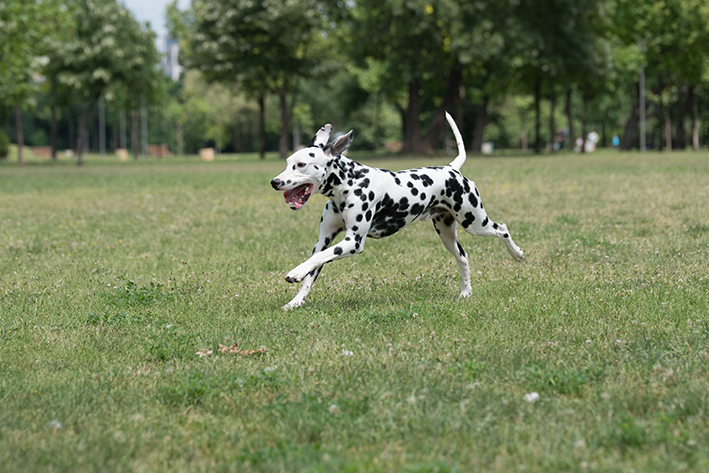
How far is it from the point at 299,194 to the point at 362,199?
62 centimetres

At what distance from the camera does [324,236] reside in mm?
7215

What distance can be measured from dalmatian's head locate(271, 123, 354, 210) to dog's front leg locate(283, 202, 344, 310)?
39 cm

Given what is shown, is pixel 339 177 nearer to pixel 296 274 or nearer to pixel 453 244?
pixel 296 274

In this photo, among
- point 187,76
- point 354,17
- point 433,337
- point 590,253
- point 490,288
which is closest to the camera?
point 433,337

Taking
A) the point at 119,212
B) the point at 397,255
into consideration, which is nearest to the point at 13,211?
the point at 119,212

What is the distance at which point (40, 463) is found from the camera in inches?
154

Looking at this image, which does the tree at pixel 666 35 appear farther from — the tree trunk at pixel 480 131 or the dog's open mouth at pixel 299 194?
the dog's open mouth at pixel 299 194

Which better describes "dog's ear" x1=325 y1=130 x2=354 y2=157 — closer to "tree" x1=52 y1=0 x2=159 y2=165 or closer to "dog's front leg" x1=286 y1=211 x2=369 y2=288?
→ "dog's front leg" x1=286 y1=211 x2=369 y2=288

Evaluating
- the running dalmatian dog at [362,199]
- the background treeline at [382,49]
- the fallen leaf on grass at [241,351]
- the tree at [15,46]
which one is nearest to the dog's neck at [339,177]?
the running dalmatian dog at [362,199]

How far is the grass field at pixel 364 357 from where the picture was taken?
4030 millimetres

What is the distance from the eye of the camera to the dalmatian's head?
21.7 feet

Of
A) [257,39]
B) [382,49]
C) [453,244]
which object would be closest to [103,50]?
[257,39]

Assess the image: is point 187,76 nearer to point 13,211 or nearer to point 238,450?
point 13,211

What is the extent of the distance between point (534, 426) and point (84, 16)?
153 feet
